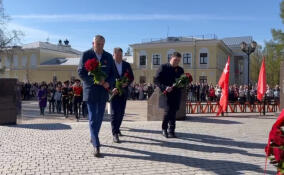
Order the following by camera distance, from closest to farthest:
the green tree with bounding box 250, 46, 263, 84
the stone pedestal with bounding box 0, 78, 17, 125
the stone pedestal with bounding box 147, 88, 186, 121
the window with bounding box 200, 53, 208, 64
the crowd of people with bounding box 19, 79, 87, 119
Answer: the stone pedestal with bounding box 0, 78, 17, 125 → the stone pedestal with bounding box 147, 88, 186, 121 → the crowd of people with bounding box 19, 79, 87, 119 → the window with bounding box 200, 53, 208, 64 → the green tree with bounding box 250, 46, 263, 84

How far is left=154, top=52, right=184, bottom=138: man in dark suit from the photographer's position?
671 centimetres

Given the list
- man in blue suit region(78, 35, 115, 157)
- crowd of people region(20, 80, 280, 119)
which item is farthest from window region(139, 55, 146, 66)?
man in blue suit region(78, 35, 115, 157)

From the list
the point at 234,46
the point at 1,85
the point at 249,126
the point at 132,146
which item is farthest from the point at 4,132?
the point at 234,46

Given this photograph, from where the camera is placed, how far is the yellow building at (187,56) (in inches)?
1745

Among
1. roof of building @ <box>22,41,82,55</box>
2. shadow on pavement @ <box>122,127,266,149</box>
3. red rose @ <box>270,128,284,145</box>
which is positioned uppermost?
roof of building @ <box>22,41,82,55</box>

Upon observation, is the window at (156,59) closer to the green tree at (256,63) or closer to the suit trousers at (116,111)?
the green tree at (256,63)

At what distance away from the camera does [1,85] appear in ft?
28.2

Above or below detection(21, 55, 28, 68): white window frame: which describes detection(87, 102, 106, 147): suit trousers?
below

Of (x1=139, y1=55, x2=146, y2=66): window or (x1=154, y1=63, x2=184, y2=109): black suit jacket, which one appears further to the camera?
(x1=139, y1=55, x2=146, y2=66): window

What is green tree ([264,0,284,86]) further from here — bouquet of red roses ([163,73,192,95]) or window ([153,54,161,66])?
bouquet of red roses ([163,73,192,95])

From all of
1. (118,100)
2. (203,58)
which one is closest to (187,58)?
(203,58)

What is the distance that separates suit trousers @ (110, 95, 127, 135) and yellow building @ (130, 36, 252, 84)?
128ft

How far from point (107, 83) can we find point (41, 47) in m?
56.0

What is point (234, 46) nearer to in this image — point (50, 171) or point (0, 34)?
point (0, 34)
